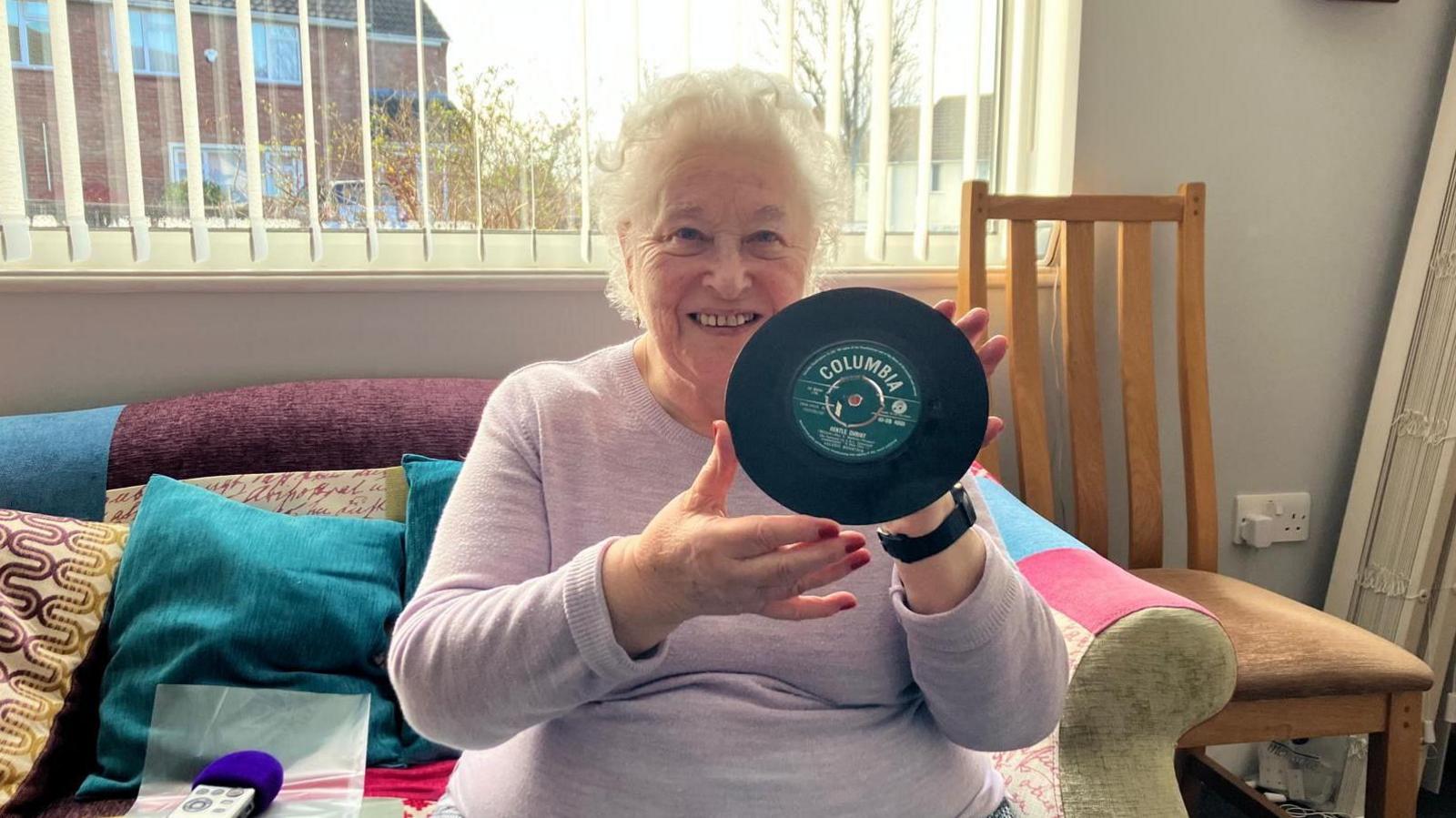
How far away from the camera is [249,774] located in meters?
1.15

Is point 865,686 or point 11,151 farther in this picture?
point 11,151

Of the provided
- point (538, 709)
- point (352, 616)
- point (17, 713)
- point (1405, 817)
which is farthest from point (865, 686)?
point (1405, 817)

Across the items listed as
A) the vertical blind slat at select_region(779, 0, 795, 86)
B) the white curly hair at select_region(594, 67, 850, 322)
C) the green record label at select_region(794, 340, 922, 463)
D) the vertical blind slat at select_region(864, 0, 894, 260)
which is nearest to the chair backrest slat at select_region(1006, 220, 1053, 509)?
the vertical blind slat at select_region(864, 0, 894, 260)

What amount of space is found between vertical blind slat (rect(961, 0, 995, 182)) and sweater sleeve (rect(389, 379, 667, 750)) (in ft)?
4.44

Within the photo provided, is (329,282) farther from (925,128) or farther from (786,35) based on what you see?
(925,128)

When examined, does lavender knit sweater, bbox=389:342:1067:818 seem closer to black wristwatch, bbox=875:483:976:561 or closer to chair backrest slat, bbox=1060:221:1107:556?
black wristwatch, bbox=875:483:976:561

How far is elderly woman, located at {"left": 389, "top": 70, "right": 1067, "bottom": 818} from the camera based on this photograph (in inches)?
30.8

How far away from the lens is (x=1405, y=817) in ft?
5.10

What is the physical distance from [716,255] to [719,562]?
37cm

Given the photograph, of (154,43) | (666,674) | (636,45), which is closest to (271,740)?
(666,674)

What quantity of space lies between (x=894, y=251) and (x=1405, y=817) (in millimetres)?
1269

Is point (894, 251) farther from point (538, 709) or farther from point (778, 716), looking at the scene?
point (538, 709)

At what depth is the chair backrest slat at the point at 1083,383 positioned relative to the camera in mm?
1860

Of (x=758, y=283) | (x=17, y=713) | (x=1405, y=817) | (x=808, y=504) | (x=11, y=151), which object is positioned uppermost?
(x=11, y=151)
